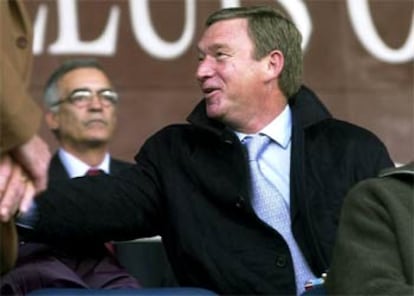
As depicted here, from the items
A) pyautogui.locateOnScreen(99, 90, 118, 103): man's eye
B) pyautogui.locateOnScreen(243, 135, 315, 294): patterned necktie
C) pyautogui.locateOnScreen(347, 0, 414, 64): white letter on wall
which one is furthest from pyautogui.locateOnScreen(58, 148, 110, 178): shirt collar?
pyautogui.locateOnScreen(347, 0, 414, 64): white letter on wall

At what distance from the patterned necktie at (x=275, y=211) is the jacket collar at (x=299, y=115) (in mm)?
146

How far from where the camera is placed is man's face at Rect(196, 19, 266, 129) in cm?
378

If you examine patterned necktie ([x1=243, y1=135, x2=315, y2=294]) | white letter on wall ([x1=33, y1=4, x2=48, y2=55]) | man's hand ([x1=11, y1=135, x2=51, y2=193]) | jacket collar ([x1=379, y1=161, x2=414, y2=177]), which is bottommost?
patterned necktie ([x1=243, y1=135, x2=315, y2=294])

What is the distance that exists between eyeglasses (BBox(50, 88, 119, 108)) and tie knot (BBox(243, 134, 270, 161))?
1.60 metres

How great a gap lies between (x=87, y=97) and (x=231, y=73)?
5.05 ft

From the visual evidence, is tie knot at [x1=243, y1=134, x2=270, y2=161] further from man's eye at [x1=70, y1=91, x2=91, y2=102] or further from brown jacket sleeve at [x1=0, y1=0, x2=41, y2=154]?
man's eye at [x1=70, y1=91, x2=91, y2=102]

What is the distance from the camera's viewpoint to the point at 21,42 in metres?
2.34

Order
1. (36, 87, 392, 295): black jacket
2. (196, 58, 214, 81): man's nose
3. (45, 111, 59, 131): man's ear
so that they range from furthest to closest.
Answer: (45, 111, 59, 131): man's ear, (196, 58, 214, 81): man's nose, (36, 87, 392, 295): black jacket

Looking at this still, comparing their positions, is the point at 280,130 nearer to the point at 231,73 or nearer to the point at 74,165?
the point at 231,73

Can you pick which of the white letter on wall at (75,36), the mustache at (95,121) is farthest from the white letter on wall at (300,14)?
the mustache at (95,121)

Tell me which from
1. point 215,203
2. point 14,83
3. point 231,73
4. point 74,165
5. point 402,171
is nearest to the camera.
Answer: point 14,83

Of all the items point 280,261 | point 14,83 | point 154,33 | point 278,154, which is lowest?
point 280,261

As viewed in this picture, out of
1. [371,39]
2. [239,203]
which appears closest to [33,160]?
[239,203]

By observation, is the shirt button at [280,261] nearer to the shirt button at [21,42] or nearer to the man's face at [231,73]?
the man's face at [231,73]
